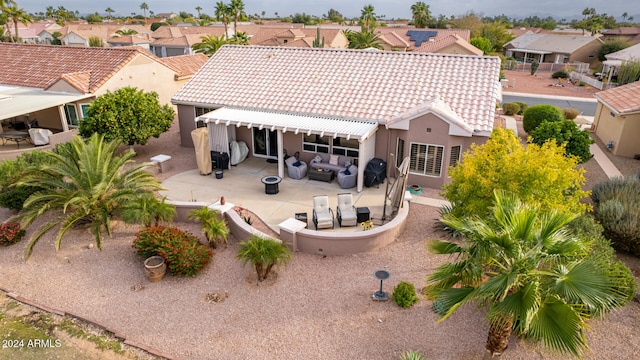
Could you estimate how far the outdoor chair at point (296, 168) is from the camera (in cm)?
2339

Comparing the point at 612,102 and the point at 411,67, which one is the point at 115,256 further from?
the point at 612,102

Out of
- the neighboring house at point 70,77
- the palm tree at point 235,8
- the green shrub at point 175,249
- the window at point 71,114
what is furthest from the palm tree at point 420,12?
the green shrub at point 175,249

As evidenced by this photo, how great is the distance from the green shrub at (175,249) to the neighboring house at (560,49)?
88.5 meters

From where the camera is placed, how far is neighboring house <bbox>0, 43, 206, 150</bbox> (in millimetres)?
30141

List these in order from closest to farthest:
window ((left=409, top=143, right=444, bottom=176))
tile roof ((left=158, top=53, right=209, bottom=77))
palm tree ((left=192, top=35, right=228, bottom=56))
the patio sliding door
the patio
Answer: the patio
window ((left=409, top=143, right=444, bottom=176))
the patio sliding door
tile roof ((left=158, top=53, right=209, bottom=77))
palm tree ((left=192, top=35, right=228, bottom=56))

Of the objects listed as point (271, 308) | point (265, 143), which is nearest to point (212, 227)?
point (271, 308)

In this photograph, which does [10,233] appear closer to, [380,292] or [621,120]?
[380,292]

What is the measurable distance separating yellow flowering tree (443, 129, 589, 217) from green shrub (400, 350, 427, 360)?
16.6ft

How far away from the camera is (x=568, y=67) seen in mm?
73125

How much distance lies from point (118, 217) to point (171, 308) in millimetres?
6790

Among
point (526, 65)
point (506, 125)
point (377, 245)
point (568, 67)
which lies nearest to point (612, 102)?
point (506, 125)

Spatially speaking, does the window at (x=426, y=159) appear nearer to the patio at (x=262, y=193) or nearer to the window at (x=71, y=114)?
the patio at (x=262, y=193)

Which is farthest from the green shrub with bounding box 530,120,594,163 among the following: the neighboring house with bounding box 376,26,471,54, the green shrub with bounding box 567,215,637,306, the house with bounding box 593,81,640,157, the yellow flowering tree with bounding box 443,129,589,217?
the neighboring house with bounding box 376,26,471,54

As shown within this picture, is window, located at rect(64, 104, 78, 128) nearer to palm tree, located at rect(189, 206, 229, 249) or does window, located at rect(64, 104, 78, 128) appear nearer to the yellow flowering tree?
palm tree, located at rect(189, 206, 229, 249)
